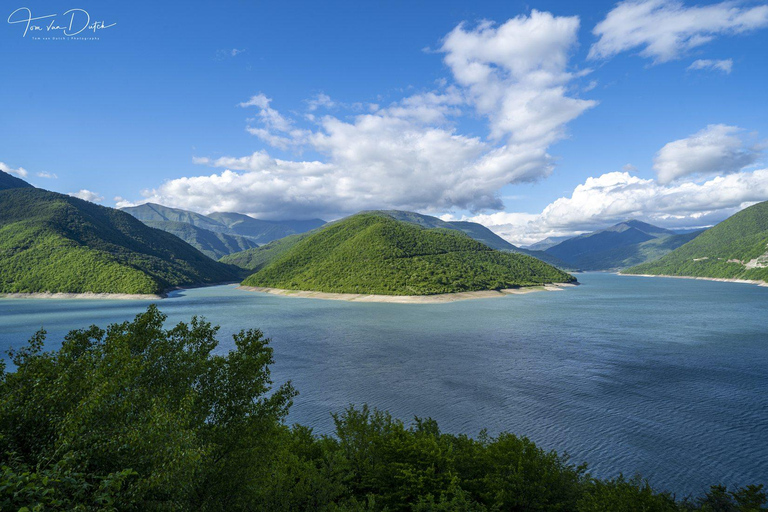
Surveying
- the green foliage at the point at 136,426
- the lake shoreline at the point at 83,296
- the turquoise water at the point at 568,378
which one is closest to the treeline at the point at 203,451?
the green foliage at the point at 136,426

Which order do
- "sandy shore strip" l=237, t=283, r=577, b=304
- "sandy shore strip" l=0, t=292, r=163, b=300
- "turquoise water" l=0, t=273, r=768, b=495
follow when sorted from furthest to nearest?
"sandy shore strip" l=0, t=292, r=163, b=300
"sandy shore strip" l=237, t=283, r=577, b=304
"turquoise water" l=0, t=273, r=768, b=495

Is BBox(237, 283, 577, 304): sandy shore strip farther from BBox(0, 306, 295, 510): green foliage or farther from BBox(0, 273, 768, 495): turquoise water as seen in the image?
BBox(0, 306, 295, 510): green foliage

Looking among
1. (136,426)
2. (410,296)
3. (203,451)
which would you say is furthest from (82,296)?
(203,451)

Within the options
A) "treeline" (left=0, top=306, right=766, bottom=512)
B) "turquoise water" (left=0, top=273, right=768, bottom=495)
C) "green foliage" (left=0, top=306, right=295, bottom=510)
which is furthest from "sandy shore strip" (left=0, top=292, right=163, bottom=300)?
"green foliage" (left=0, top=306, right=295, bottom=510)

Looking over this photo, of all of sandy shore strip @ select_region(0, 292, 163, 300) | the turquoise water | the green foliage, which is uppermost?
the green foliage

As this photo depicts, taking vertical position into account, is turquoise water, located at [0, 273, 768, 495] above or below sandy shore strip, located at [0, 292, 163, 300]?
below

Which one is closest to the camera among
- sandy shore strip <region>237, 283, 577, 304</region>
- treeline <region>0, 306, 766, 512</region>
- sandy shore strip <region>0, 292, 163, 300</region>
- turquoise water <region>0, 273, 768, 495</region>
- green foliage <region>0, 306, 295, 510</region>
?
green foliage <region>0, 306, 295, 510</region>
